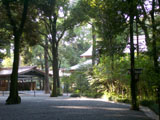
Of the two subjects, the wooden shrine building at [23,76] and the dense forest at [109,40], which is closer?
the dense forest at [109,40]

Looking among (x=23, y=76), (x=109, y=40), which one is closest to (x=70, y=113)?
(x=109, y=40)

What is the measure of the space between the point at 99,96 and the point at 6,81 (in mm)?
16645

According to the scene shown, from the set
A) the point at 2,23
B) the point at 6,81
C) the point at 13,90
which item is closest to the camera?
the point at 13,90

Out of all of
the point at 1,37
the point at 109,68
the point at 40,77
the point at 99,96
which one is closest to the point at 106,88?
the point at 99,96

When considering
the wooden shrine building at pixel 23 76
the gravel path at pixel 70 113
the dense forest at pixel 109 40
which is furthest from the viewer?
the wooden shrine building at pixel 23 76

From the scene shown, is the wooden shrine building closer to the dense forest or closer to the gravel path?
the dense forest

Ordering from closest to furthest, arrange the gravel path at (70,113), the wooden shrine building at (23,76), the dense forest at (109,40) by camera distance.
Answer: the gravel path at (70,113) → the dense forest at (109,40) → the wooden shrine building at (23,76)

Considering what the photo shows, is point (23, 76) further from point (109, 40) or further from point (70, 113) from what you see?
point (70, 113)

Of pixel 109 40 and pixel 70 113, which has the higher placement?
pixel 109 40

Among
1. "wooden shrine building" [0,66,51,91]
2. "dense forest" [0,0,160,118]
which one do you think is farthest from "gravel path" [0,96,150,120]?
"wooden shrine building" [0,66,51,91]

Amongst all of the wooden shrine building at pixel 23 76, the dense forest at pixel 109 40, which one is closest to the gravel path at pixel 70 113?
the dense forest at pixel 109 40

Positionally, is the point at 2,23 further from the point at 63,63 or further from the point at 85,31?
the point at 85,31

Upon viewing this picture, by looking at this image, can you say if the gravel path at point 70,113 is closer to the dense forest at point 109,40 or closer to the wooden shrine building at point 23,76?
the dense forest at point 109,40

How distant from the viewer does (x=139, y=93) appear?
13.2 m
